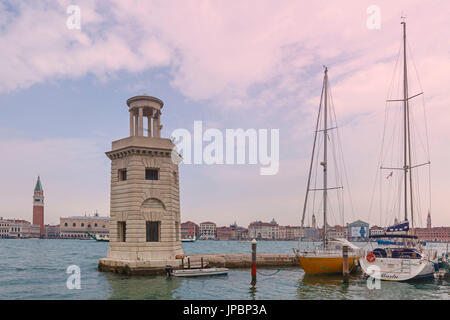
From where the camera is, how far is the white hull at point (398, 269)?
107ft

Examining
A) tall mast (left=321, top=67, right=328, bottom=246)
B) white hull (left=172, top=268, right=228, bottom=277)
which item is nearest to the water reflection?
white hull (left=172, top=268, right=228, bottom=277)

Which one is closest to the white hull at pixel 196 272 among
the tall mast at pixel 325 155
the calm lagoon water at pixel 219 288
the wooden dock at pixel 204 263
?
the calm lagoon water at pixel 219 288

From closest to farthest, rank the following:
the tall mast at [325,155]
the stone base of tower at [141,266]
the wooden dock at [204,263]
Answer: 1. the stone base of tower at [141,266]
2. the wooden dock at [204,263]
3. the tall mast at [325,155]

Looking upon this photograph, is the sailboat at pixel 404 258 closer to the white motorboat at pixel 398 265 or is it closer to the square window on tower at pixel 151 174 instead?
the white motorboat at pixel 398 265

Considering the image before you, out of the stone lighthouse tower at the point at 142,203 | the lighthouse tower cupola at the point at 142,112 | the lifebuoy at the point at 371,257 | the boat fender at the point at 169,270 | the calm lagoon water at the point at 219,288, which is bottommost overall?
the calm lagoon water at the point at 219,288

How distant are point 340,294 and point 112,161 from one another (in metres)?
21.2

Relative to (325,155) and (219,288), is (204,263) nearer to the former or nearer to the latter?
(219,288)

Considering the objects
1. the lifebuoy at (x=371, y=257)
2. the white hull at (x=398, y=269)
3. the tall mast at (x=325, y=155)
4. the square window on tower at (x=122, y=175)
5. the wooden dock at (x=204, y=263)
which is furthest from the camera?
the tall mast at (x=325, y=155)

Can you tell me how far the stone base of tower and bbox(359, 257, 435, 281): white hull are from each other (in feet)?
52.6

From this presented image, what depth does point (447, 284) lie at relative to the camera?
34500mm

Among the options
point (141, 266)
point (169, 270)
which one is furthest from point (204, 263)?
point (141, 266)

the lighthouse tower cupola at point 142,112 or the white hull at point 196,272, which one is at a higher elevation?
the lighthouse tower cupola at point 142,112

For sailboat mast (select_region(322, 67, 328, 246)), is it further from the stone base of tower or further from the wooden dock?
the stone base of tower
